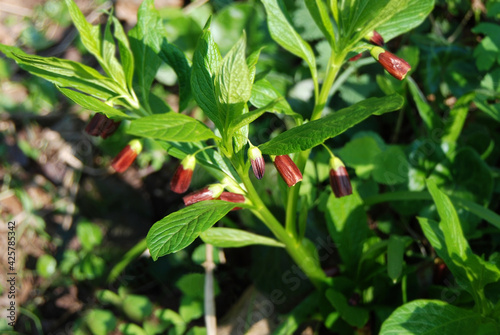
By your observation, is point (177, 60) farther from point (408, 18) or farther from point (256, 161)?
point (408, 18)

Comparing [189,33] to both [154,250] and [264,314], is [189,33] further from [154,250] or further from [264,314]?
[154,250]

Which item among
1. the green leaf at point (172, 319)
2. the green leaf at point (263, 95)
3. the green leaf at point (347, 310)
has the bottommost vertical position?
the green leaf at point (172, 319)

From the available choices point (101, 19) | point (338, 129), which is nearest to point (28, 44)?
point (101, 19)

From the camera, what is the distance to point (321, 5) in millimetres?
1383

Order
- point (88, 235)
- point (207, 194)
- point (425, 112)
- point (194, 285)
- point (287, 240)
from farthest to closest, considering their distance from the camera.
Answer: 1. point (88, 235)
2. point (194, 285)
3. point (425, 112)
4. point (287, 240)
5. point (207, 194)

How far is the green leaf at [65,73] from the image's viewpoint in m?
1.29

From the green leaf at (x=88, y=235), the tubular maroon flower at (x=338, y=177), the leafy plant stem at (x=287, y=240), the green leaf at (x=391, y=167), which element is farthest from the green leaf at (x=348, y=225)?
the green leaf at (x=88, y=235)

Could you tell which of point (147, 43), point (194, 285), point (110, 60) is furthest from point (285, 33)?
point (194, 285)

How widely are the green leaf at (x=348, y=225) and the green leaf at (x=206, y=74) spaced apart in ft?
2.75

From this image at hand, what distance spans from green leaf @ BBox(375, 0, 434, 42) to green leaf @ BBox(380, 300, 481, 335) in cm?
89

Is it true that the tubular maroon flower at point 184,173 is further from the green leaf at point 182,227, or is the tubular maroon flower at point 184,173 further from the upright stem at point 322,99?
the upright stem at point 322,99

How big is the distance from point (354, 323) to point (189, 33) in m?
2.01

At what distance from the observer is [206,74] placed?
1.23 m

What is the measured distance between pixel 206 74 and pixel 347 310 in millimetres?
1059
